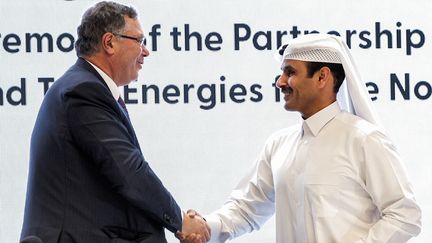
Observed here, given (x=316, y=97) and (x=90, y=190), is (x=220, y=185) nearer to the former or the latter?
(x=316, y=97)

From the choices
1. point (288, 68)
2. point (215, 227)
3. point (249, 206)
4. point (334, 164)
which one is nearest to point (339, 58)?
point (288, 68)

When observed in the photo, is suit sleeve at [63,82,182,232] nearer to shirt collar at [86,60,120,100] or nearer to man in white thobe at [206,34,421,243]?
shirt collar at [86,60,120,100]

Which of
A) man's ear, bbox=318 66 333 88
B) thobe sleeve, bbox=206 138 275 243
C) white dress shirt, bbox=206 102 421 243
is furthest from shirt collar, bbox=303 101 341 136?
thobe sleeve, bbox=206 138 275 243

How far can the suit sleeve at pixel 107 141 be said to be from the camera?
11.9 feet

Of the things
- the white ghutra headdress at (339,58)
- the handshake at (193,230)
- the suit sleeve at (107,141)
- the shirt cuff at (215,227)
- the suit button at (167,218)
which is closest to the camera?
the suit sleeve at (107,141)

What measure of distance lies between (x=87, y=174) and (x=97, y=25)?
1.99 ft

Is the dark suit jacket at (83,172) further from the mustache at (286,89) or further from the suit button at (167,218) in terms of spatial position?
the mustache at (286,89)

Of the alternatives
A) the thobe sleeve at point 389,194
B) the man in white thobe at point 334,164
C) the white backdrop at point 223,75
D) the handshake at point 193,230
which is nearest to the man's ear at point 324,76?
the man in white thobe at point 334,164

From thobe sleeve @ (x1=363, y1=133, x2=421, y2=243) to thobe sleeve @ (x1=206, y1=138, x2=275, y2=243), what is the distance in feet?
1.97

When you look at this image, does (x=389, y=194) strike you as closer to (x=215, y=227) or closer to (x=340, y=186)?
(x=340, y=186)

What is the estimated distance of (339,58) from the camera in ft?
13.1

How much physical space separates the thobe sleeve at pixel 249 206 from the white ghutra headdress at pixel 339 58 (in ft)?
1.56

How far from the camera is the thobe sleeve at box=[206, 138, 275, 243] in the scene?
4.36m

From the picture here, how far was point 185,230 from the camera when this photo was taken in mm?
4078
